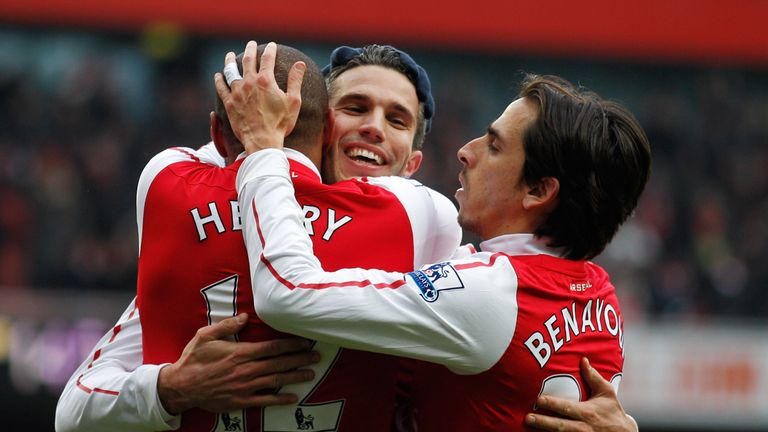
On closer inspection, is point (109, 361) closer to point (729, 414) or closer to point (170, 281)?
point (170, 281)

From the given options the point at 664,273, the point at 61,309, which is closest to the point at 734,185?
the point at 664,273

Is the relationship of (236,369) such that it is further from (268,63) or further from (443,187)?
(443,187)

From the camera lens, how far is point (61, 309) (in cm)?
1052

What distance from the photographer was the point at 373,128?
4.03m

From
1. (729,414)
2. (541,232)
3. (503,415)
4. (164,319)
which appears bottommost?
(729,414)

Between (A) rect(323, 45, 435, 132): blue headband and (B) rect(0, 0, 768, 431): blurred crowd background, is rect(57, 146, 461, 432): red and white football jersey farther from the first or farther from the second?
(B) rect(0, 0, 768, 431): blurred crowd background

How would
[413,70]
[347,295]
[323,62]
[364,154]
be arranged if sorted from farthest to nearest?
[323,62], [413,70], [364,154], [347,295]

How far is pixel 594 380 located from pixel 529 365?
0.27 m

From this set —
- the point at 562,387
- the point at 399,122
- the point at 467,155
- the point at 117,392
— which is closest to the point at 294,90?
the point at 467,155

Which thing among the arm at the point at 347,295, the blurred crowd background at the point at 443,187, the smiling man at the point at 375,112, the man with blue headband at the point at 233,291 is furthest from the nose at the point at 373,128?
the blurred crowd background at the point at 443,187

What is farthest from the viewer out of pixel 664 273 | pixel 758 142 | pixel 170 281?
pixel 758 142

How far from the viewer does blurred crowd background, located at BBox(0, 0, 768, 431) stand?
11453 mm

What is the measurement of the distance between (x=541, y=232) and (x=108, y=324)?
7.77 m

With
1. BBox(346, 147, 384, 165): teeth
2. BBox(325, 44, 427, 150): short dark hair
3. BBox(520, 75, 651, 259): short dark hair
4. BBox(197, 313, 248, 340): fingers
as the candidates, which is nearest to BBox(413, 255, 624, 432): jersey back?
BBox(520, 75, 651, 259): short dark hair
